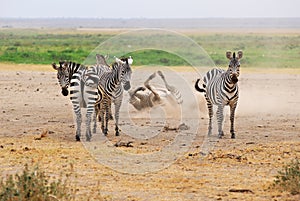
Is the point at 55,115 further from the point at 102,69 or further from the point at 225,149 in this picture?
the point at 225,149

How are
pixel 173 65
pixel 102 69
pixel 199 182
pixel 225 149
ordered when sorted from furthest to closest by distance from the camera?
pixel 173 65 < pixel 102 69 < pixel 225 149 < pixel 199 182

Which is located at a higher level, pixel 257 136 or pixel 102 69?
pixel 102 69

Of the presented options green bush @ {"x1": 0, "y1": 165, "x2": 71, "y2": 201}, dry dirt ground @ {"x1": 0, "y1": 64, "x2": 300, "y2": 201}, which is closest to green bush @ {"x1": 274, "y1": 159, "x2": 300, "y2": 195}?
dry dirt ground @ {"x1": 0, "y1": 64, "x2": 300, "y2": 201}

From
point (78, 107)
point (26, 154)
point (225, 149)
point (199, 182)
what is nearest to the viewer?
point (199, 182)

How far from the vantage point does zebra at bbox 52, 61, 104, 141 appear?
14.0 meters

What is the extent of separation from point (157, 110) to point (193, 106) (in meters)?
0.98

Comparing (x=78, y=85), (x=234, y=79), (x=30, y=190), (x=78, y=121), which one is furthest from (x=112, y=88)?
(x=30, y=190)

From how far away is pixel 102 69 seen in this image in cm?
1517

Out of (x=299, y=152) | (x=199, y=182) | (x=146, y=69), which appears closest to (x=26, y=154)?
(x=199, y=182)

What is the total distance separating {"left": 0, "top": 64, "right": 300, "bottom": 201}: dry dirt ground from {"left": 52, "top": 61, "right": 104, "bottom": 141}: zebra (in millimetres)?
687

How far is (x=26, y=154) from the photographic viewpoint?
11938 millimetres

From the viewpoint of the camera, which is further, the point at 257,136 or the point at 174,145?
the point at 257,136

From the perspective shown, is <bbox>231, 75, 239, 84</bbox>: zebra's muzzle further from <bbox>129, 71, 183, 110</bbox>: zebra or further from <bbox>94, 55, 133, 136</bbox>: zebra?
<bbox>129, 71, 183, 110</bbox>: zebra

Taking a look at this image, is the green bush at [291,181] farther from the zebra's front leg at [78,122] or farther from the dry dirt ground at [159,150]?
the zebra's front leg at [78,122]
